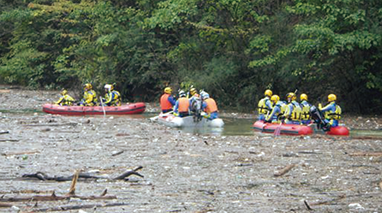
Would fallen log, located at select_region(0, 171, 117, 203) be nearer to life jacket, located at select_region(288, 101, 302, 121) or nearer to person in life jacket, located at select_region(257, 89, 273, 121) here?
life jacket, located at select_region(288, 101, 302, 121)

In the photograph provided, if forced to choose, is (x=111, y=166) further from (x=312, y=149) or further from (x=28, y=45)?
(x=28, y=45)

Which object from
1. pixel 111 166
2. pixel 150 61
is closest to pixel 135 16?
pixel 150 61

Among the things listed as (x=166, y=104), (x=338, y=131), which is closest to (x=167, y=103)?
(x=166, y=104)

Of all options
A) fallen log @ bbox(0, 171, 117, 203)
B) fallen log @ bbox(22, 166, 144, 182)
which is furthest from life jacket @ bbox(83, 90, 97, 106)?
fallen log @ bbox(0, 171, 117, 203)

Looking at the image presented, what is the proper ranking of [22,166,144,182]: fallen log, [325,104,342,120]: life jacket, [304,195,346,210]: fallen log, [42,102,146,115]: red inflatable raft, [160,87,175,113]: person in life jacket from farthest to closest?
[42,102,146,115]: red inflatable raft → [160,87,175,113]: person in life jacket → [325,104,342,120]: life jacket → [22,166,144,182]: fallen log → [304,195,346,210]: fallen log

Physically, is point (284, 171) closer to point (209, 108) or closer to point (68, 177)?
point (68, 177)

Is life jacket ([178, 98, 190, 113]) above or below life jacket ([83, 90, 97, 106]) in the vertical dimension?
above

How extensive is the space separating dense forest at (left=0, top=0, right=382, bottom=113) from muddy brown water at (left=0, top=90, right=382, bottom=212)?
600 centimetres

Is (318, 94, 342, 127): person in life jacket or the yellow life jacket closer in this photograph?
(318, 94, 342, 127): person in life jacket

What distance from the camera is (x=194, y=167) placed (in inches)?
655

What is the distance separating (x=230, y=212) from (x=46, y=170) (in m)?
5.32

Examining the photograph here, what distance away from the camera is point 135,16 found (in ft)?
141

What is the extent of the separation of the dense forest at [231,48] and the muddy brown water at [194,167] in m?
6.00

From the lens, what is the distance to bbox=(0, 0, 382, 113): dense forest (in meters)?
31.7
